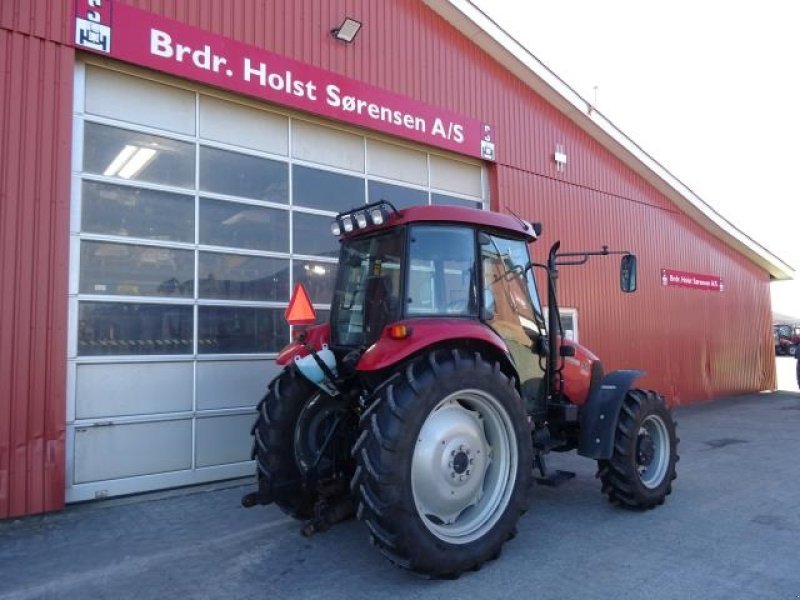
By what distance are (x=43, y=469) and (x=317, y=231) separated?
4.00 meters

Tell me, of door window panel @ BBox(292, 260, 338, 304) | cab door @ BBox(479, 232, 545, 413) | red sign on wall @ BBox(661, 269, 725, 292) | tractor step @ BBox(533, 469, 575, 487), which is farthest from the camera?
red sign on wall @ BBox(661, 269, 725, 292)

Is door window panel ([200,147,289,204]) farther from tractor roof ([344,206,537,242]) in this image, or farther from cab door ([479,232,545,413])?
cab door ([479,232,545,413])

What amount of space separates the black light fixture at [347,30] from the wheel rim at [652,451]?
5977 millimetres

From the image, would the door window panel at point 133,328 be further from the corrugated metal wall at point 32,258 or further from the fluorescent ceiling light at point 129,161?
the fluorescent ceiling light at point 129,161

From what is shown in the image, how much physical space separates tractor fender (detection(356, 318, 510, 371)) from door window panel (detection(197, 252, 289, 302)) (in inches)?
134

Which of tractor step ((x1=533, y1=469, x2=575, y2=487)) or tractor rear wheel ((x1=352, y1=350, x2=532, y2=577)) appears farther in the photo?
tractor step ((x1=533, y1=469, x2=575, y2=487))

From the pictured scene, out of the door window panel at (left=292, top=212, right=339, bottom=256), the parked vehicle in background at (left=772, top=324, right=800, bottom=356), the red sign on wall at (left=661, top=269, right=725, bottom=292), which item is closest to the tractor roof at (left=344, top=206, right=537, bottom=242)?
the door window panel at (left=292, top=212, right=339, bottom=256)

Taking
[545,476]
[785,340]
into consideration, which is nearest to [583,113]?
[545,476]

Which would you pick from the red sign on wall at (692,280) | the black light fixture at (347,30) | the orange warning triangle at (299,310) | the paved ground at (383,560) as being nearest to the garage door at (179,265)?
the paved ground at (383,560)

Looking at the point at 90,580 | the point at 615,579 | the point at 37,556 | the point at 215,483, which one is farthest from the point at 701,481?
the point at 37,556

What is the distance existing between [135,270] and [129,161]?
1.17 m

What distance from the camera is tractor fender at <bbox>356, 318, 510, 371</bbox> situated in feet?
12.3

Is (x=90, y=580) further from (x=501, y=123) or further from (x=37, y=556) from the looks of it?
(x=501, y=123)

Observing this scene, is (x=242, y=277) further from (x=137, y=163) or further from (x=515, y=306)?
(x=515, y=306)
